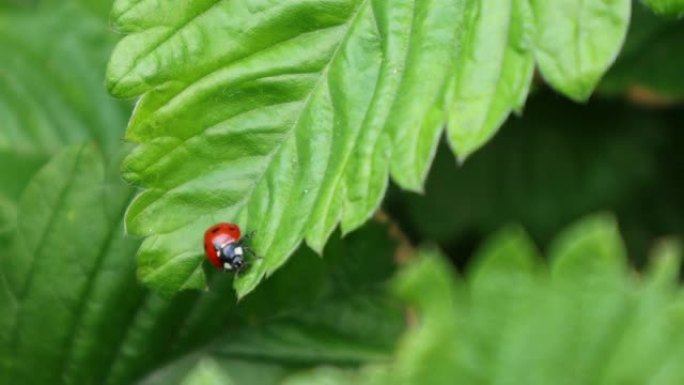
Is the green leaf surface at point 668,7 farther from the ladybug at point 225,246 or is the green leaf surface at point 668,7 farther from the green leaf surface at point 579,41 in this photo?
the ladybug at point 225,246

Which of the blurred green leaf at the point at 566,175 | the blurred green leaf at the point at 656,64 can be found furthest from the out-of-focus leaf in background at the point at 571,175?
the blurred green leaf at the point at 656,64

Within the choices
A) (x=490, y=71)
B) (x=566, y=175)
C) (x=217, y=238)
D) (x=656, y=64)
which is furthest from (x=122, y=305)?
(x=566, y=175)

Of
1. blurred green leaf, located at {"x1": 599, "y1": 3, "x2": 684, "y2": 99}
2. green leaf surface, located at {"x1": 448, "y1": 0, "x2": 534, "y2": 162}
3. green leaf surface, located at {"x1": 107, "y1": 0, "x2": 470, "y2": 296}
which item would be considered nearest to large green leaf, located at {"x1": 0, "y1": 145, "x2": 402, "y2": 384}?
green leaf surface, located at {"x1": 107, "y1": 0, "x2": 470, "y2": 296}

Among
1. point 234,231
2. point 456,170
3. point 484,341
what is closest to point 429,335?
point 484,341

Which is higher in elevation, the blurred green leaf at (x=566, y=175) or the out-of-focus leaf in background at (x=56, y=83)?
the out-of-focus leaf in background at (x=56, y=83)

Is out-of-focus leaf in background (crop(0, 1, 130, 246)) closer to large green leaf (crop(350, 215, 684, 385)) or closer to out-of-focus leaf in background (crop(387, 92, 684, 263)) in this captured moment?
out-of-focus leaf in background (crop(387, 92, 684, 263))

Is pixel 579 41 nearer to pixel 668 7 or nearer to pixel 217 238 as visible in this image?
pixel 668 7
